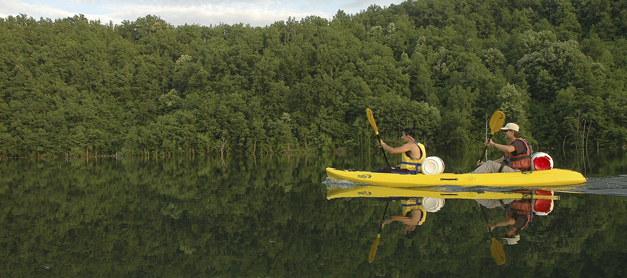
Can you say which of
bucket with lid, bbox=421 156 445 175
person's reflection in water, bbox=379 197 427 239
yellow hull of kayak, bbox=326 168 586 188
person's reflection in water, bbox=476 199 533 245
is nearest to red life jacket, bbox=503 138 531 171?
yellow hull of kayak, bbox=326 168 586 188

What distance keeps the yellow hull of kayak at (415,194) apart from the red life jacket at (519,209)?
70 centimetres

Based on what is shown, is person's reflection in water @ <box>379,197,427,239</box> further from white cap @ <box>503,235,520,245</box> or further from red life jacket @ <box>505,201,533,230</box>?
red life jacket @ <box>505,201,533,230</box>

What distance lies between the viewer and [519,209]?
7.93 m

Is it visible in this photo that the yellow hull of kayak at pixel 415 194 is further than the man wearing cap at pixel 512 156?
No

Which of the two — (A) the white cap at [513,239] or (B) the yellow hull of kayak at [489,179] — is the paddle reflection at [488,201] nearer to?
(A) the white cap at [513,239]

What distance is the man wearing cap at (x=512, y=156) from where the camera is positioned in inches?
430

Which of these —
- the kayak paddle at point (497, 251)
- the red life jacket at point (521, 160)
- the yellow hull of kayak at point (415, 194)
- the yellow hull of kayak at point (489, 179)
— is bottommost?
the yellow hull of kayak at point (415, 194)

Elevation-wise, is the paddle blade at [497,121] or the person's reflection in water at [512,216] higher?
the paddle blade at [497,121]

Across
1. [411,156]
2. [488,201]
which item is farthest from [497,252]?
[411,156]

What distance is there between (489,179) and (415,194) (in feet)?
6.19

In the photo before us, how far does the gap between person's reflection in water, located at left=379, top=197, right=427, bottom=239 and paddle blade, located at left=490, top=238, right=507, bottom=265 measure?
38.7 inches

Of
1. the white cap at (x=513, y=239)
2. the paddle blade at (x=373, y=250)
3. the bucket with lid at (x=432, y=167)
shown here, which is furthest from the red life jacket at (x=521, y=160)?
the paddle blade at (x=373, y=250)

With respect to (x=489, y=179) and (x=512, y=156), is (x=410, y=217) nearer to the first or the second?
(x=489, y=179)

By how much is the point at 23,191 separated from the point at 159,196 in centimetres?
412
